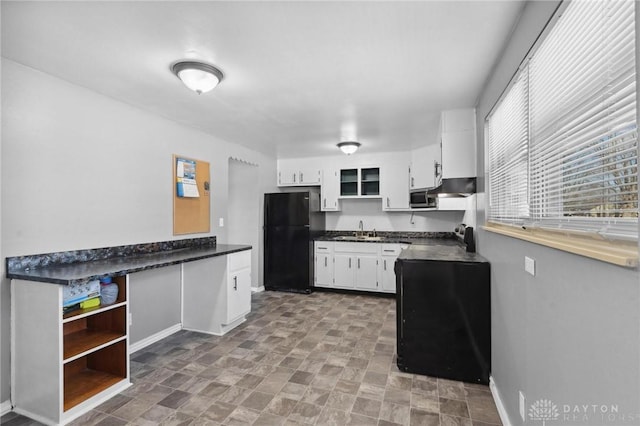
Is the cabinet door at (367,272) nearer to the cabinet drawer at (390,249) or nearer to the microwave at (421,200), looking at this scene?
the cabinet drawer at (390,249)

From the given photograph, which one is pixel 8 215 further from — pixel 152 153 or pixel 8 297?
pixel 152 153

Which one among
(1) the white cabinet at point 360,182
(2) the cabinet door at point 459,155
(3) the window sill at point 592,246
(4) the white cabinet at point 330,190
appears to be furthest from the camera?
(4) the white cabinet at point 330,190

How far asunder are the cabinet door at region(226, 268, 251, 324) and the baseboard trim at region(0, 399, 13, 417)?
1691 mm

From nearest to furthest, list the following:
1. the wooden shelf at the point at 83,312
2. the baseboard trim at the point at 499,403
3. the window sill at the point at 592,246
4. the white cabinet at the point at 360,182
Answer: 1. the window sill at the point at 592,246
2. the baseboard trim at the point at 499,403
3. the wooden shelf at the point at 83,312
4. the white cabinet at the point at 360,182

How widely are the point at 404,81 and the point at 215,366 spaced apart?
2897mm

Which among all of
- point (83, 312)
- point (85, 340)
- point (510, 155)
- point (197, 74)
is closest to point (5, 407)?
point (85, 340)

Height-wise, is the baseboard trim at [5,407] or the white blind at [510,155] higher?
the white blind at [510,155]

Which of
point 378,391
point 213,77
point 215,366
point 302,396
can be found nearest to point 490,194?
point 378,391

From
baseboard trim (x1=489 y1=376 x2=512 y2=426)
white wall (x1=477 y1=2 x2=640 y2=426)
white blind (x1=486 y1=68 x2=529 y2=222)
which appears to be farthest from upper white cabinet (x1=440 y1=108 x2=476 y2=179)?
baseboard trim (x1=489 y1=376 x2=512 y2=426)

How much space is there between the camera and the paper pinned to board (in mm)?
3418

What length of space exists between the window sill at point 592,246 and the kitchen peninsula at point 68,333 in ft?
8.27

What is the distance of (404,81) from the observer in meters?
2.39

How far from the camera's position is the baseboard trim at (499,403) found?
1.85 m

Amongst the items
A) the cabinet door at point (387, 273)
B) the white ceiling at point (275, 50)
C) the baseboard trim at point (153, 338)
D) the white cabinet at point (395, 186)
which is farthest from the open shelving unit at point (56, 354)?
the white cabinet at point (395, 186)
